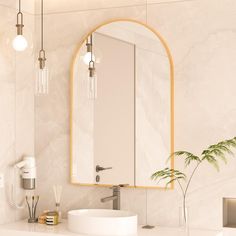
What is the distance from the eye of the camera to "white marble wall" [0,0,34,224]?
3605mm

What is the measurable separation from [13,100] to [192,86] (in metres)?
1.20

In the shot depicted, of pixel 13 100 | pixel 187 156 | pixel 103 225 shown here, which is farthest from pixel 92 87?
pixel 103 225

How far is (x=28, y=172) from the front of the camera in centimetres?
371

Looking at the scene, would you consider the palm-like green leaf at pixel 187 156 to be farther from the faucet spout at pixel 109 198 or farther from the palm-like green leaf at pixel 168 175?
the faucet spout at pixel 109 198

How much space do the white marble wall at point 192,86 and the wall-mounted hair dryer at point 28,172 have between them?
0.22 m

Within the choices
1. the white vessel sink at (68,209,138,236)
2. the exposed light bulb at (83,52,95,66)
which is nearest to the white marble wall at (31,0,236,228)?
the exposed light bulb at (83,52,95,66)

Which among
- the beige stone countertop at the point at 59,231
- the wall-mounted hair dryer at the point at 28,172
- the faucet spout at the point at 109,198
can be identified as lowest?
the beige stone countertop at the point at 59,231

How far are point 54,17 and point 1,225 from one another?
146 cm

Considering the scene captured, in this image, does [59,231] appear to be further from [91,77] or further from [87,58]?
[87,58]

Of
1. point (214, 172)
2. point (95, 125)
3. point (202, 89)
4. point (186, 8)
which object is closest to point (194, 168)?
point (214, 172)

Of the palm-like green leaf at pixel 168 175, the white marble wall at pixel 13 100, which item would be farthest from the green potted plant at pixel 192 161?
the white marble wall at pixel 13 100

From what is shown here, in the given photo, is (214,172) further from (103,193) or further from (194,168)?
(103,193)

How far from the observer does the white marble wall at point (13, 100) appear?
3.61m

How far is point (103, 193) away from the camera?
366cm
